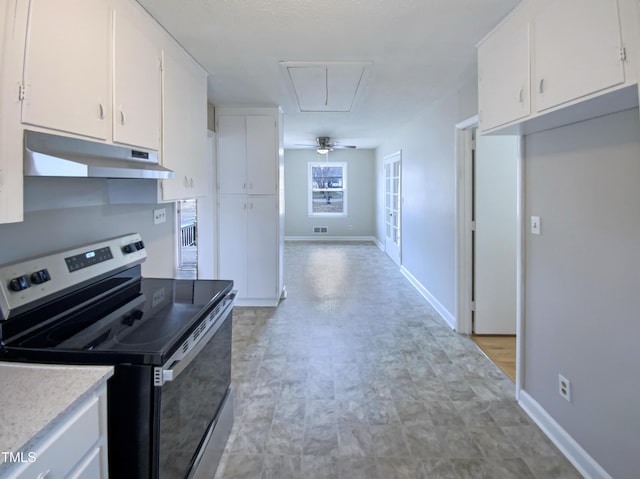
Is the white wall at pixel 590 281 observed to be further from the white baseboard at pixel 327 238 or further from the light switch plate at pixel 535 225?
the white baseboard at pixel 327 238

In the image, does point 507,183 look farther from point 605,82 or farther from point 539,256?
point 605,82

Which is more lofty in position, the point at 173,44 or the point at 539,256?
the point at 173,44

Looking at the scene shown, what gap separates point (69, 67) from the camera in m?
1.40

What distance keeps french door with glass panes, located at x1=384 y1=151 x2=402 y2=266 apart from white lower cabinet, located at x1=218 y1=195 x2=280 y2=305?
2.90m

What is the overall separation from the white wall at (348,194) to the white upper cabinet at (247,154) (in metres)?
5.46

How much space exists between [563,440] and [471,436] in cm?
46

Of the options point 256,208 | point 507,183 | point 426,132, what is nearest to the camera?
point 507,183

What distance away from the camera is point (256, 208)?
4492mm

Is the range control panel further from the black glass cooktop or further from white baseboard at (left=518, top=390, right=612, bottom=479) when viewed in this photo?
white baseboard at (left=518, top=390, right=612, bottom=479)

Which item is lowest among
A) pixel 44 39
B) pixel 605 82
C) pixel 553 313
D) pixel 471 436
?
pixel 471 436

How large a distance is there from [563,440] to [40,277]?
262 centimetres

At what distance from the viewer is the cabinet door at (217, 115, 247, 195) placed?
441 centimetres

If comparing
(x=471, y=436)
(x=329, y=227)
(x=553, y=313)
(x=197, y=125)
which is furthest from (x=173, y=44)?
(x=329, y=227)

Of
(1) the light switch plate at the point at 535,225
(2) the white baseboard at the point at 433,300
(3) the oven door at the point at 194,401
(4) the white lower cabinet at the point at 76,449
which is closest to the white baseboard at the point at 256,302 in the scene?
(2) the white baseboard at the point at 433,300
